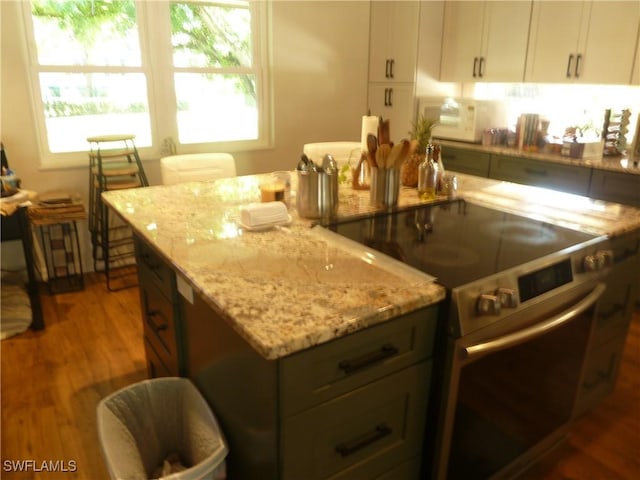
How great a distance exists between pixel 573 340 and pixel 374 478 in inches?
32.9

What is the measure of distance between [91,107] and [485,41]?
3.13 metres

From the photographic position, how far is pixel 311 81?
14.5 feet

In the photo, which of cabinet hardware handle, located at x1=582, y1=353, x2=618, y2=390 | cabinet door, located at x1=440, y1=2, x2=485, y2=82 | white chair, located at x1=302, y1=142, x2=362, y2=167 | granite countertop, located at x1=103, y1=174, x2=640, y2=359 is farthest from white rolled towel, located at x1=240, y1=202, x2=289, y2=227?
Answer: cabinet door, located at x1=440, y1=2, x2=485, y2=82

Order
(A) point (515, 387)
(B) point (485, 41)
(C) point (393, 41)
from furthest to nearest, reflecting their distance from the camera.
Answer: (C) point (393, 41)
(B) point (485, 41)
(A) point (515, 387)

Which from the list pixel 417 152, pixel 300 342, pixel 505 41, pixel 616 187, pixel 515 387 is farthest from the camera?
pixel 505 41

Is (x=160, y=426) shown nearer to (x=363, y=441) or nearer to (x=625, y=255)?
(x=363, y=441)

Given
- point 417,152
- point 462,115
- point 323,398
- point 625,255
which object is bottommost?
point 323,398

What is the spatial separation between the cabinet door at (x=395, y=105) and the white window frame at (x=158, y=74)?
1059 millimetres

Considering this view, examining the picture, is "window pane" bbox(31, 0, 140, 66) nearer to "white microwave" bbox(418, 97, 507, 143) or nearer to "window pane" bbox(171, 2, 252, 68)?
"window pane" bbox(171, 2, 252, 68)

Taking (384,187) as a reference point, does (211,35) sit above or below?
above

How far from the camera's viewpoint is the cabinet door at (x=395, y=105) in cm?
433

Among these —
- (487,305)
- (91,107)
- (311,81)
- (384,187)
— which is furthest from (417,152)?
(91,107)

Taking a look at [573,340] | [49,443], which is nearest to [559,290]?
[573,340]

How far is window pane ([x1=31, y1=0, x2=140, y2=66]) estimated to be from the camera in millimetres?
3307
